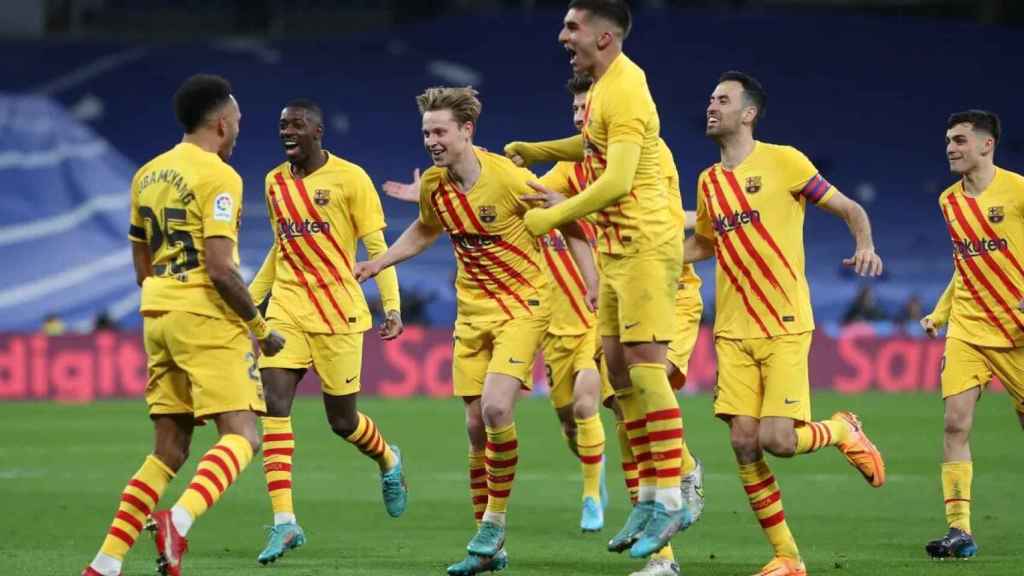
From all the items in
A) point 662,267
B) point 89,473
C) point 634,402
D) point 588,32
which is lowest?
point 89,473

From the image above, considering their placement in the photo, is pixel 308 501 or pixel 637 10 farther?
pixel 637 10

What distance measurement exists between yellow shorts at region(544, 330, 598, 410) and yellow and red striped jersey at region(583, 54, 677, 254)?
11.6ft

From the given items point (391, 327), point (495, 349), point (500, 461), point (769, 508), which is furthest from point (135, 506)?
point (769, 508)

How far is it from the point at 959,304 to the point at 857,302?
774 inches

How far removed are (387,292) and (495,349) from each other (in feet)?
5.70

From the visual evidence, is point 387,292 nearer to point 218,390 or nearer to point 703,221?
point 703,221

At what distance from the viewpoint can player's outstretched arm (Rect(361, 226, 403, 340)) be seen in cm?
1096

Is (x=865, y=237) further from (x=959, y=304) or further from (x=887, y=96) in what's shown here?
(x=887, y=96)

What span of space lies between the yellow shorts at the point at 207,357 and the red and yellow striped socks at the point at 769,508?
2.61m

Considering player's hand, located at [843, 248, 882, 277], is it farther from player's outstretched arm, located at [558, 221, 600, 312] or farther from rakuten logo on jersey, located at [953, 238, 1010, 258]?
rakuten logo on jersey, located at [953, 238, 1010, 258]

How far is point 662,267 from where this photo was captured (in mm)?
8688

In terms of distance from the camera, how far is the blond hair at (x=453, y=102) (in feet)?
32.1

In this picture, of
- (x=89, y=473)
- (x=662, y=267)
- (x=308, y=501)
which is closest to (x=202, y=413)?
(x=662, y=267)

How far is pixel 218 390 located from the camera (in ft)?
27.8
